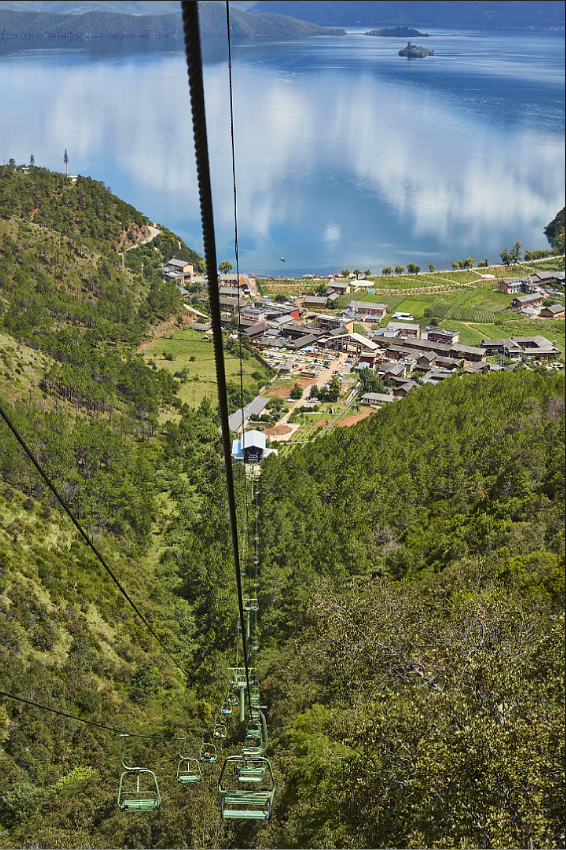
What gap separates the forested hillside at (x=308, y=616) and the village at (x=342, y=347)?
128 inches

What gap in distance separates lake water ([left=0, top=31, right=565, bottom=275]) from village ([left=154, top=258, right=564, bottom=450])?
192 inches

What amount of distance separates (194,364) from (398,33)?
249ft

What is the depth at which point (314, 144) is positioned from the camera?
169 feet

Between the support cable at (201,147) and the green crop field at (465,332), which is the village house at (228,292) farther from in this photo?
the support cable at (201,147)

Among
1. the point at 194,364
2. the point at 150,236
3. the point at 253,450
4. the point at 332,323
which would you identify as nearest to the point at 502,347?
the point at 332,323

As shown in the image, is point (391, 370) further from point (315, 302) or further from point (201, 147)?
point (201, 147)

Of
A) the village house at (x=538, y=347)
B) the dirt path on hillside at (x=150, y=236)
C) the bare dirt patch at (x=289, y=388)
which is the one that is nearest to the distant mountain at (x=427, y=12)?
the dirt path on hillside at (x=150, y=236)

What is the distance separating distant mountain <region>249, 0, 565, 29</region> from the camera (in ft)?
251

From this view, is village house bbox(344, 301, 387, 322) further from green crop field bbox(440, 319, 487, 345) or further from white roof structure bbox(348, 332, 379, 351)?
white roof structure bbox(348, 332, 379, 351)

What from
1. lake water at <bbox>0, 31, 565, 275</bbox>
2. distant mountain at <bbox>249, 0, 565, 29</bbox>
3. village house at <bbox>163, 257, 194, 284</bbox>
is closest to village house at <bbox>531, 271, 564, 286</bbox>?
lake water at <bbox>0, 31, 565, 275</bbox>

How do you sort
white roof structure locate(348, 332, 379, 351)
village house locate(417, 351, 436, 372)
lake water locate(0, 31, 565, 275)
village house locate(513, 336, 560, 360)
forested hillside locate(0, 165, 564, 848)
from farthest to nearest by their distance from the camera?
1. lake water locate(0, 31, 565, 275)
2. white roof structure locate(348, 332, 379, 351)
3. village house locate(513, 336, 560, 360)
4. village house locate(417, 351, 436, 372)
5. forested hillside locate(0, 165, 564, 848)

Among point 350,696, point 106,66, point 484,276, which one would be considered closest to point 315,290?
point 484,276

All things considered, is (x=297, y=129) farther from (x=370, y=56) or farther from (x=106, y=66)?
(x=370, y=56)

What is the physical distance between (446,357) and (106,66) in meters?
43.6
